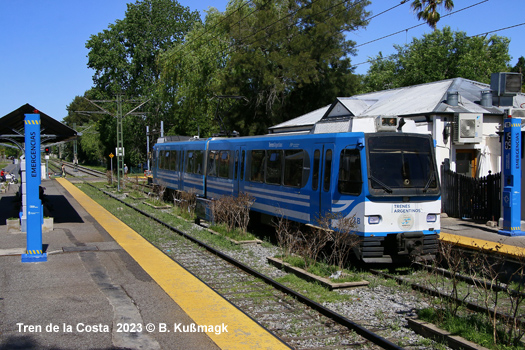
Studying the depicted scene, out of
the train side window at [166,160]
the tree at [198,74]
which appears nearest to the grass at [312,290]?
the train side window at [166,160]

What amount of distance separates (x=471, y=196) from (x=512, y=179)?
9.81ft

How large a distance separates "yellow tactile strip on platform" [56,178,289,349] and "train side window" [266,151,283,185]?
356 centimetres

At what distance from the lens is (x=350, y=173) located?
1020 centimetres

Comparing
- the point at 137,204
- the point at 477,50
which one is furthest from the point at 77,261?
the point at 477,50

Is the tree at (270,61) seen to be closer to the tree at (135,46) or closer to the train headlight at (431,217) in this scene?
the tree at (135,46)

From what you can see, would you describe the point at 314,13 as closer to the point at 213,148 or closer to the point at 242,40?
the point at 242,40

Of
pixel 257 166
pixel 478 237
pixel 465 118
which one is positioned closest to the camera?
pixel 478 237

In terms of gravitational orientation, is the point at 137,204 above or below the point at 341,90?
below

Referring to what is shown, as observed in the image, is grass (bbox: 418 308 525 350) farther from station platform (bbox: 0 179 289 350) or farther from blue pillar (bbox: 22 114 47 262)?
blue pillar (bbox: 22 114 47 262)

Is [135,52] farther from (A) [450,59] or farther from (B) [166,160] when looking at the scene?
(B) [166,160]

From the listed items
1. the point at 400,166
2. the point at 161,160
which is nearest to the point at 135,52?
the point at 161,160

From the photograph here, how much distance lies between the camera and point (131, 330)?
22.1 feet

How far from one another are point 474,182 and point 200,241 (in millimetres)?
9245

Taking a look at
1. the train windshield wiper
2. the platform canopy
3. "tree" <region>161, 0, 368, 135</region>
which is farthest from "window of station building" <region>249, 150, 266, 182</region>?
"tree" <region>161, 0, 368, 135</region>
